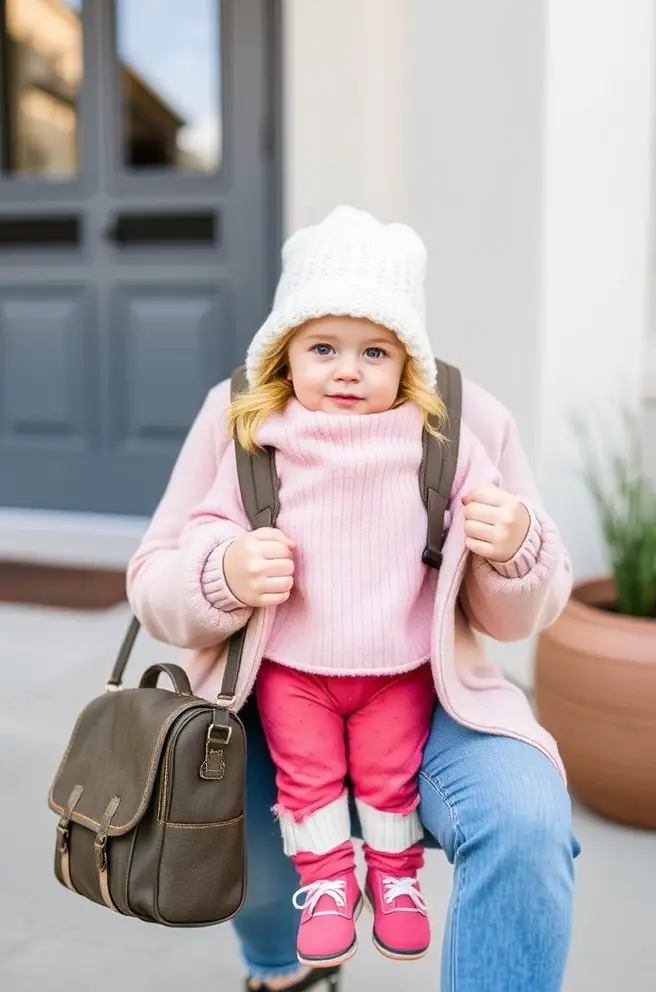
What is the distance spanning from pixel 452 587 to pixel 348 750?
0.25 metres

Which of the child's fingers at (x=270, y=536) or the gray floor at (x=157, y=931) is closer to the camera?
the child's fingers at (x=270, y=536)

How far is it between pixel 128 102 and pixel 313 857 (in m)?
3.56

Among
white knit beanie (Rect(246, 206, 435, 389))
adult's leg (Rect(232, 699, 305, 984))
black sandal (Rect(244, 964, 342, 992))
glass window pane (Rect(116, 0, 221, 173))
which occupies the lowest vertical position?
black sandal (Rect(244, 964, 342, 992))

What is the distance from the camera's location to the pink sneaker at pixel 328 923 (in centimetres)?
127

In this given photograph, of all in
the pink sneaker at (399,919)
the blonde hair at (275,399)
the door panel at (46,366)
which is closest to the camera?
the pink sneaker at (399,919)

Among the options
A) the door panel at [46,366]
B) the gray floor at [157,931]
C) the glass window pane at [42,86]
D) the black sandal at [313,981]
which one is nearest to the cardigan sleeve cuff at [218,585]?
the black sandal at [313,981]

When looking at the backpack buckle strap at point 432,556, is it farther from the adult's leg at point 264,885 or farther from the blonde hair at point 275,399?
the adult's leg at point 264,885

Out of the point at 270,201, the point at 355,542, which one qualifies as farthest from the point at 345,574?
the point at 270,201

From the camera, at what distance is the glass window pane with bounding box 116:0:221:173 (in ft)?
13.6

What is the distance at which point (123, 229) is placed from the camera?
4.34 meters

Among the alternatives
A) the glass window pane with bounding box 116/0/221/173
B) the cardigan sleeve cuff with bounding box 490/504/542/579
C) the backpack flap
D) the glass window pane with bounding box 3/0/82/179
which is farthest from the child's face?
the glass window pane with bounding box 3/0/82/179

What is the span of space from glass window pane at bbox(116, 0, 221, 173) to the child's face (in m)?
3.00

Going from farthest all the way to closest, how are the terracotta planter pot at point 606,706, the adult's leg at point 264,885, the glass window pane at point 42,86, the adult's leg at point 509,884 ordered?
1. the glass window pane at point 42,86
2. the terracotta planter pot at point 606,706
3. the adult's leg at point 264,885
4. the adult's leg at point 509,884

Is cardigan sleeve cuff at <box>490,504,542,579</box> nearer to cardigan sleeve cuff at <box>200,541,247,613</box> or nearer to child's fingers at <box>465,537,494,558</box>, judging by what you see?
child's fingers at <box>465,537,494,558</box>
